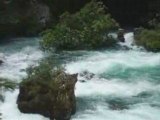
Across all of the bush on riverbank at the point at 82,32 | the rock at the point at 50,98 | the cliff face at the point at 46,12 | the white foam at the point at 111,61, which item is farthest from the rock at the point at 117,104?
the cliff face at the point at 46,12

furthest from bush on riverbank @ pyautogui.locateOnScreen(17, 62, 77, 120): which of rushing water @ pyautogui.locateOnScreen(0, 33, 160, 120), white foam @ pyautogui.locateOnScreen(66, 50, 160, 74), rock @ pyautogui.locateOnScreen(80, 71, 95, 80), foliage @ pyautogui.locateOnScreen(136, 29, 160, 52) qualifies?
foliage @ pyautogui.locateOnScreen(136, 29, 160, 52)

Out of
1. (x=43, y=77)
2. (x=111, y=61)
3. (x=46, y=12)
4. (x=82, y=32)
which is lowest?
(x=111, y=61)

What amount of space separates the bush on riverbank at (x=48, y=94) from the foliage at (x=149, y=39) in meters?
6.41

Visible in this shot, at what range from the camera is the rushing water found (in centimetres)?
1153

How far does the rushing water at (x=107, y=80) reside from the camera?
37.8 feet

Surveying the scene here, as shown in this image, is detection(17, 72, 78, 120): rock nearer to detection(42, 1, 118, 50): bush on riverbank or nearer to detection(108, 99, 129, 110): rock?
detection(108, 99, 129, 110): rock

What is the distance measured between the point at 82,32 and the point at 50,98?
256 inches

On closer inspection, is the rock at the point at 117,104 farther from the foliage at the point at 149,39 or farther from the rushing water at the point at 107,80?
the foliage at the point at 149,39

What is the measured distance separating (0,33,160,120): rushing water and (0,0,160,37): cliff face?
1.02m

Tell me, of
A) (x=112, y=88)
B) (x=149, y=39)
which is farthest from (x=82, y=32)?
(x=112, y=88)

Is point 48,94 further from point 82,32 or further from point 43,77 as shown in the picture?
point 82,32

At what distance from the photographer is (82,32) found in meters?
17.5

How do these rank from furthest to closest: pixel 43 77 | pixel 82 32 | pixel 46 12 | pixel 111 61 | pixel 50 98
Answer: pixel 46 12 < pixel 82 32 < pixel 111 61 < pixel 43 77 < pixel 50 98

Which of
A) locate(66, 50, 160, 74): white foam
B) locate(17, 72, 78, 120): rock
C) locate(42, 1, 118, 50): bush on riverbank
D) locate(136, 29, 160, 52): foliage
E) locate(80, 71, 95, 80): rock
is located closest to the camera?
locate(17, 72, 78, 120): rock
